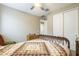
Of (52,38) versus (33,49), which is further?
(52,38)

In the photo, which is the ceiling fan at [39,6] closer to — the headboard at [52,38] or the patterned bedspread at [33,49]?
the headboard at [52,38]

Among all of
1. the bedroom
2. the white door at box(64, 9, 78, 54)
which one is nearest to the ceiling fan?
the bedroom

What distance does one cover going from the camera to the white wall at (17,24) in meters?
1.92

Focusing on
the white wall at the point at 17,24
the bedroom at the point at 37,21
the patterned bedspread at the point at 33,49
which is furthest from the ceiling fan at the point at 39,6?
the patterned bedspread at the point at 33,49

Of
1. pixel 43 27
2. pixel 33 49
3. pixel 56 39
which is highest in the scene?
pixel 43 27

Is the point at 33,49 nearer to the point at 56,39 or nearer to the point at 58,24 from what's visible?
the point at 56,39

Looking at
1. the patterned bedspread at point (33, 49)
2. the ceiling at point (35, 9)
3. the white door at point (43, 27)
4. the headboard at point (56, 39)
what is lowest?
the patterned bedspread at point (33, 49)

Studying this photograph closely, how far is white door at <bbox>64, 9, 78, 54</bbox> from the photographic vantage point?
1844mm

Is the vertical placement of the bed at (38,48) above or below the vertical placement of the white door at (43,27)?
below

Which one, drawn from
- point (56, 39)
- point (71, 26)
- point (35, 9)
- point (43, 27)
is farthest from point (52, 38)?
point (35, 9)

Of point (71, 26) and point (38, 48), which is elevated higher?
point (71, 26)

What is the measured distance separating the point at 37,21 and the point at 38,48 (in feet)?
1.33

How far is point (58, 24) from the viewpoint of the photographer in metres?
1.95

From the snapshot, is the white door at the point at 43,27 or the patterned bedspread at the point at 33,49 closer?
the patterned bedspread at the point at 33,49
